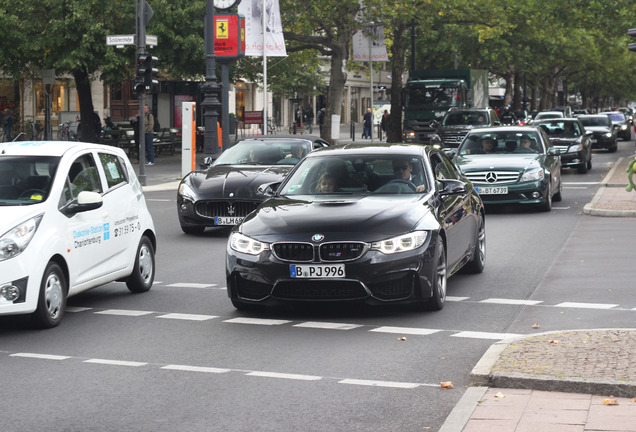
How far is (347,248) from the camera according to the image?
31.1 ft

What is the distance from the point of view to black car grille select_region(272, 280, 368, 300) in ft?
31.0

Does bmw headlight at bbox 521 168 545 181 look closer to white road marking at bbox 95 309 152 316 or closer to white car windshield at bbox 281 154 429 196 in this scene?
white car windshield at bbox 281 154 429 196

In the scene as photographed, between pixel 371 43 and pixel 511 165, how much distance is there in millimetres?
24851

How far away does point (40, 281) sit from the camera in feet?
29.9

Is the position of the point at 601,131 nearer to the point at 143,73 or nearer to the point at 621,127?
the point at 621,127

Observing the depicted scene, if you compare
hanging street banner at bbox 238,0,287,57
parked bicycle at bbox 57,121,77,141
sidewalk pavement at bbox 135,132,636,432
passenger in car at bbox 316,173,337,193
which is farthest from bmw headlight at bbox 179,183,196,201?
parked bicycle at bbox 57,121,77,141

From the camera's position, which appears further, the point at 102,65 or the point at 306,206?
the point at 102,65

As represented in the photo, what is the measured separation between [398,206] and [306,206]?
79 centimetres

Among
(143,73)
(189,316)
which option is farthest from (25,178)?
(143,73)

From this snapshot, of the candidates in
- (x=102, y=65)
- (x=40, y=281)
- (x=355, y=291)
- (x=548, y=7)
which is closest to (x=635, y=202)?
(x=355, y=291)

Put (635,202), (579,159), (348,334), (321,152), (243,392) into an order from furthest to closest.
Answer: (579,159), (635,202), (321,152), (348,334), (243,392)

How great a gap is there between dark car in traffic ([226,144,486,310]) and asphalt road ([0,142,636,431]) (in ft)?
0.84

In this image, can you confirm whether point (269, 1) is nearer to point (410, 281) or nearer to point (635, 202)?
point (635, 202)

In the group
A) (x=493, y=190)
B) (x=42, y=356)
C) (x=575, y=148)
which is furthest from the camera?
(x=575, y=148)
